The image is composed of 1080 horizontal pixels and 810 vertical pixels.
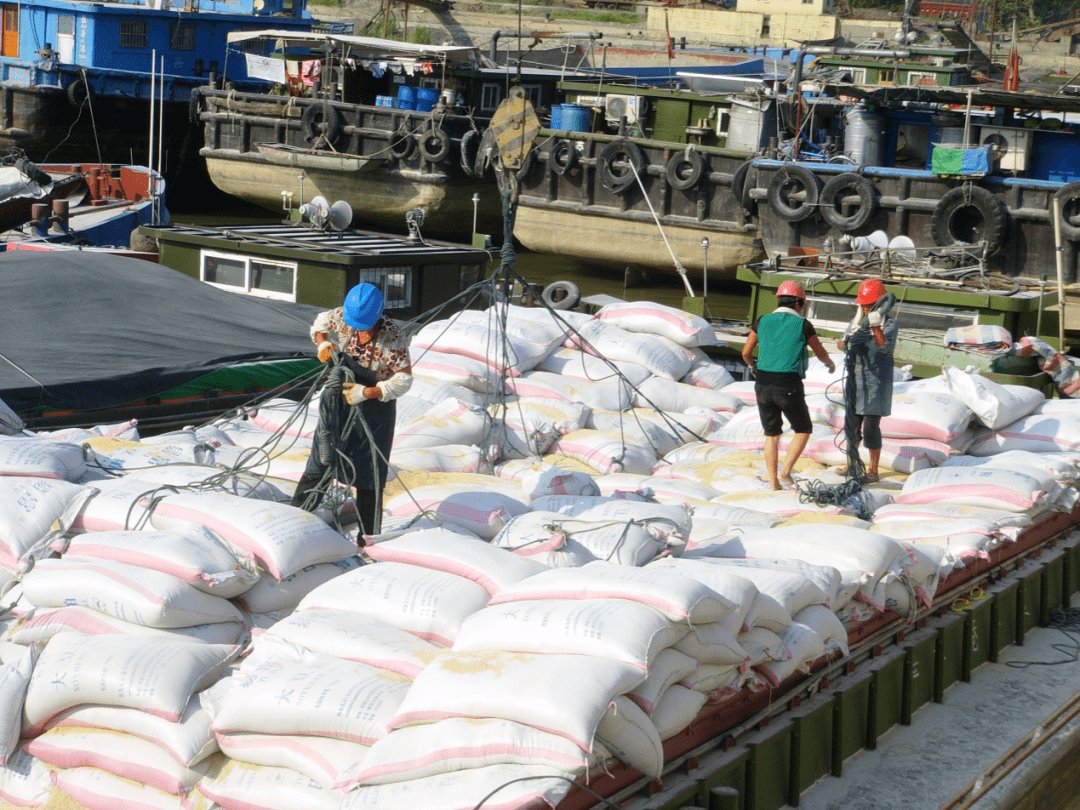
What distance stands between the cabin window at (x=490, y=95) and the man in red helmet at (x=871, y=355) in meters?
16.3

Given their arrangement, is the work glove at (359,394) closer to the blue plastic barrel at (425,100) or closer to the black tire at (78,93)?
the blue plastic barrel at (425,100)

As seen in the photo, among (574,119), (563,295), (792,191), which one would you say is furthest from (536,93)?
(563,295)

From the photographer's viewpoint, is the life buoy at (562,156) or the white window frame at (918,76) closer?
the white window frame at (918,76)

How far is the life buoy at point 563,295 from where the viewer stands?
1236cm

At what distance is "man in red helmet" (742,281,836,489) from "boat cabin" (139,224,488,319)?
4493mm

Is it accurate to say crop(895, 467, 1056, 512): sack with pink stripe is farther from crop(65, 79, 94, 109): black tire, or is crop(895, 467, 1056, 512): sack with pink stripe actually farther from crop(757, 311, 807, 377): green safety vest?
crop(65, 79, 94, 109): black tire

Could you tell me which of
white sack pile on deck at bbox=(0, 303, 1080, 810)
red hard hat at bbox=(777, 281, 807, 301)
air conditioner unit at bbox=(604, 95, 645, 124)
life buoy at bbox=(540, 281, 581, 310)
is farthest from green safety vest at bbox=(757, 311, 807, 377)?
air conditioner unit at bbox=(604, 95, 645, 124)

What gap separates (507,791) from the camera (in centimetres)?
322

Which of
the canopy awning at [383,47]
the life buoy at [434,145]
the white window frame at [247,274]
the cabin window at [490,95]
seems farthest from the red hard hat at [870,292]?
the cabin window at [490,95]

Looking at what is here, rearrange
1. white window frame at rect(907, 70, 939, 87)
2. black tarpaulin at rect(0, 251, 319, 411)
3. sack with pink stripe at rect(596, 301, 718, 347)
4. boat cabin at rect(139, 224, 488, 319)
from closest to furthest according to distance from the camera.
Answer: black tarpaulin at rect(0, 251, 319, 411)
sack with pink stripe at rect(596, 301, 718, 347)
boat cabin at rect(139, 224, 488, 319)
white window frame at rect(907, 70, 939, 87)

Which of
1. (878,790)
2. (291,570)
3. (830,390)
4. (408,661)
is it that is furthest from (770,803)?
(830,390)

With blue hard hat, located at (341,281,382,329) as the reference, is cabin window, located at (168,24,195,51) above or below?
above

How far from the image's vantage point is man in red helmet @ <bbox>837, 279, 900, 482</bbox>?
7.08 m

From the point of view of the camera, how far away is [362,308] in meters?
5.36
